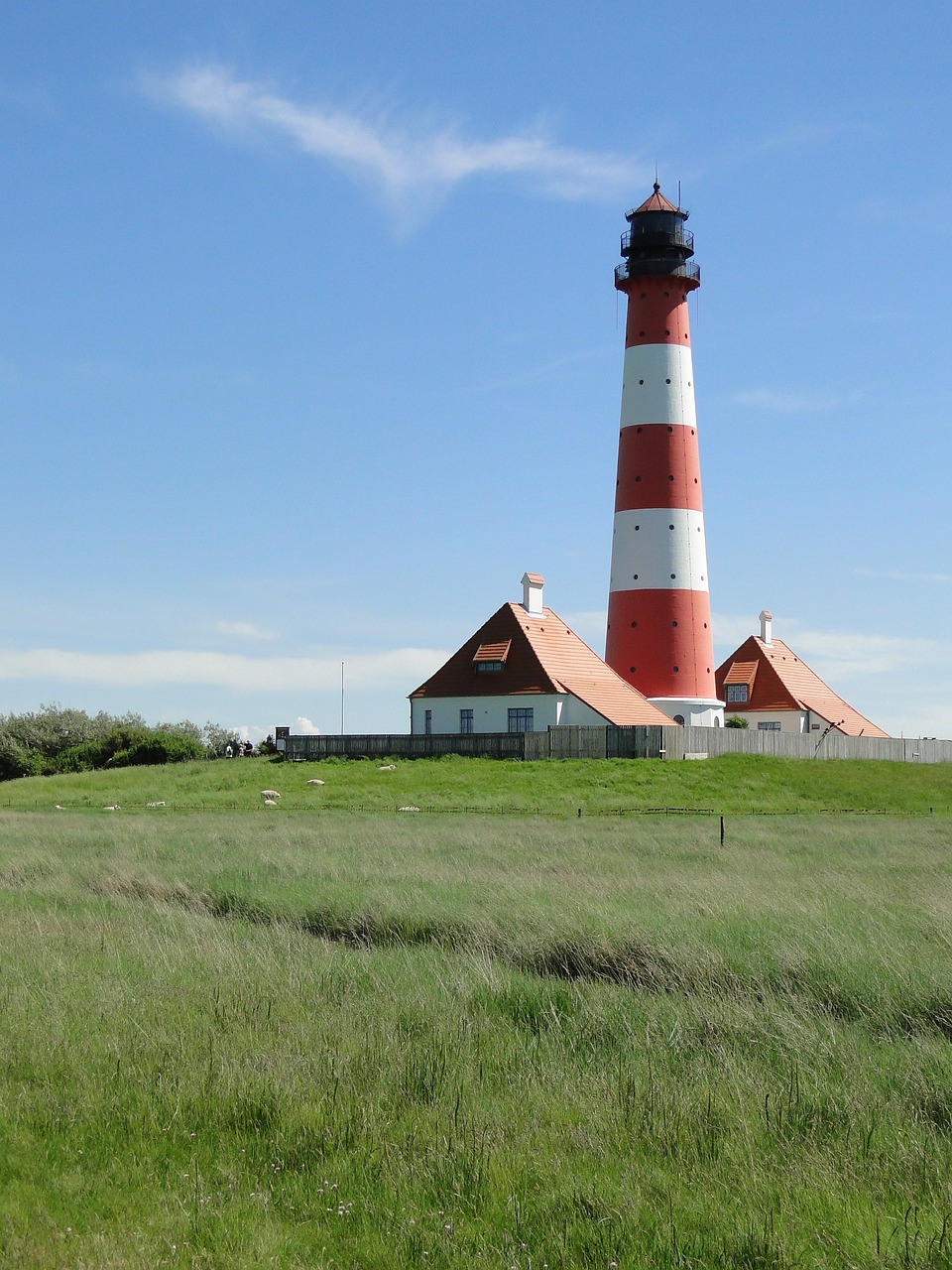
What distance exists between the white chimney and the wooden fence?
6.83 meters

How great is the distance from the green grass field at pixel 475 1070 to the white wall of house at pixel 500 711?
3290 centimetres

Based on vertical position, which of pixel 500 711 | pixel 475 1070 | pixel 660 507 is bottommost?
pixel 475 1070

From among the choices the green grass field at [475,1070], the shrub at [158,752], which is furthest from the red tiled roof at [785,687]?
the green grass field at [475,1070]

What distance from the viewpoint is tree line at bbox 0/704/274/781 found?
58.5 metres

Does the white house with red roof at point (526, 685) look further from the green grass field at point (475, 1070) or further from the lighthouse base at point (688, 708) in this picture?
the green grass field at point (475, 1070)

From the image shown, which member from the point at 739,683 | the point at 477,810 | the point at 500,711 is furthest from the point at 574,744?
the point at 739,683

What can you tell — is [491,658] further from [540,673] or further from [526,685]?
[540,673]

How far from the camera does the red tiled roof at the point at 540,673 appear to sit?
5062cm

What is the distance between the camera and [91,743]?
63250mm

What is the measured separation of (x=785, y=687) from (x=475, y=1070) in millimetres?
58079

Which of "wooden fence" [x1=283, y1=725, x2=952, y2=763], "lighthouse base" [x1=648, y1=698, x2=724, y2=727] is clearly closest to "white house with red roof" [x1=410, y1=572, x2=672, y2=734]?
"lighthouse base" [x1=648, y1=698, x2=724, y2=727]

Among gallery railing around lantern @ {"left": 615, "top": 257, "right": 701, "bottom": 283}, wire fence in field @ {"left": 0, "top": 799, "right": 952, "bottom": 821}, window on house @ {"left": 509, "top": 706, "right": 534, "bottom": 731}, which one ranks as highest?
gallery railing around lantern @ {"left": 615, "top": 257, "right": 701, "bottom": 283}

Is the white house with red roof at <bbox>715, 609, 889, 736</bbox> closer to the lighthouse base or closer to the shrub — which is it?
the lighthouse base

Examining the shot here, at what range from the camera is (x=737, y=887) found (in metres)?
15.5
